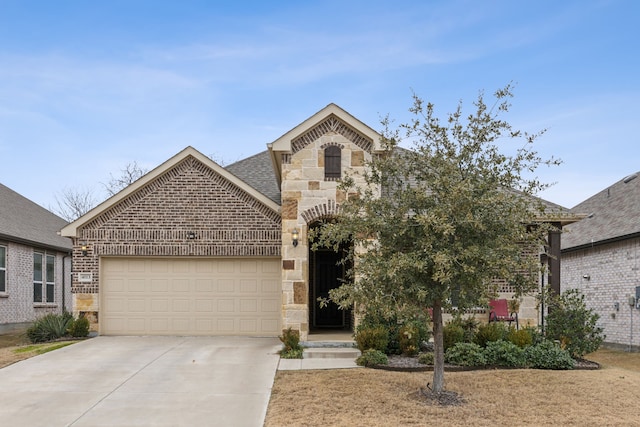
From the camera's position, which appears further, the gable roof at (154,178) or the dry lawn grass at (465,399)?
the gable roof at (154,178)

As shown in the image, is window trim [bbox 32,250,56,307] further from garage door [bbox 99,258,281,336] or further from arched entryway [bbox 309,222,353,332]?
arched entryway [bbox 309,222,353,332]

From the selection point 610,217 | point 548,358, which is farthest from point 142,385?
point 610,217

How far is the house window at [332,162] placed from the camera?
1470 cm

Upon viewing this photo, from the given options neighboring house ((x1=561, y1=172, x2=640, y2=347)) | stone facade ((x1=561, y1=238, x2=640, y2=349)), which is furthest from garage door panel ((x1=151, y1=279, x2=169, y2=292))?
stone facade ((x1=561, y1=238, x2=640, y2=349))

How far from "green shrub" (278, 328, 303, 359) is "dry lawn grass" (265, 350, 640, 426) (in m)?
1.48

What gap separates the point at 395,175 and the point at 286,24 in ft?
22.2

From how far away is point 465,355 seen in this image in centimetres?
1216

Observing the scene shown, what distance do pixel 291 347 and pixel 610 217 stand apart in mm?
13650

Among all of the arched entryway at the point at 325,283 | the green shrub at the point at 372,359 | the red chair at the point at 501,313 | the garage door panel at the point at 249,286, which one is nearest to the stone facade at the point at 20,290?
the garage door panel at the point at 249,286

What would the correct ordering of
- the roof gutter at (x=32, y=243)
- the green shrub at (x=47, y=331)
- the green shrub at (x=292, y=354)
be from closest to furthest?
the green shrub at (x=292, y=354) < the green shrub at (x=47, y=331) < the roof gutter at (x=32, y=243)

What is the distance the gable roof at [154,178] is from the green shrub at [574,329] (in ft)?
24.5

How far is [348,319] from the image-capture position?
59.8 feet

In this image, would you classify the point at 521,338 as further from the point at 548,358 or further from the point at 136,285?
the point at 136,285

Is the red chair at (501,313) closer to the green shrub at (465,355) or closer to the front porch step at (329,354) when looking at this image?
the green shrub at (465,355)
